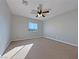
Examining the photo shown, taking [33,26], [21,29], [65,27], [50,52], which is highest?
[33,26]

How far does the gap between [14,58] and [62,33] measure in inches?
172

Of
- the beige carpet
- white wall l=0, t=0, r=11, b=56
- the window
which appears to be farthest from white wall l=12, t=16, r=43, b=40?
white wall l=0, t=0, r=11, b=56

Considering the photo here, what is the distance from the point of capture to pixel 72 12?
17.3 feet

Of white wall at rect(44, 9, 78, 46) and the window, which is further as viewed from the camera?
the window

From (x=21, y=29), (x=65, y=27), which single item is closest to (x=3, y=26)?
(x=21, y=29)

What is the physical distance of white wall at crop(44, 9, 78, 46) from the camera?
201 inches

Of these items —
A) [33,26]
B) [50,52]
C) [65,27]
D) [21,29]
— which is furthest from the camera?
[33,26]

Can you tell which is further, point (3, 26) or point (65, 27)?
point (65, 27)

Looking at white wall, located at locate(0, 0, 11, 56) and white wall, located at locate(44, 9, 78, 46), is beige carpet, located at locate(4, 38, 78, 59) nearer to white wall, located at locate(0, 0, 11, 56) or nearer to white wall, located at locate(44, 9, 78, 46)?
white wall, located at locate(0, 0, 11, 56)

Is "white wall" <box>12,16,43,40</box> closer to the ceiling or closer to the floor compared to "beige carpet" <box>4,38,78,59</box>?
closer to the ceiling

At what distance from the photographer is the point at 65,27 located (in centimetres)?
584

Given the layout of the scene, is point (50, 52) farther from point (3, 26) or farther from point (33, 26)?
point (33, 26)

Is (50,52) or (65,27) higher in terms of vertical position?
(65,27)

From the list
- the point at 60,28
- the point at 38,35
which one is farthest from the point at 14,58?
the point at 38,35
